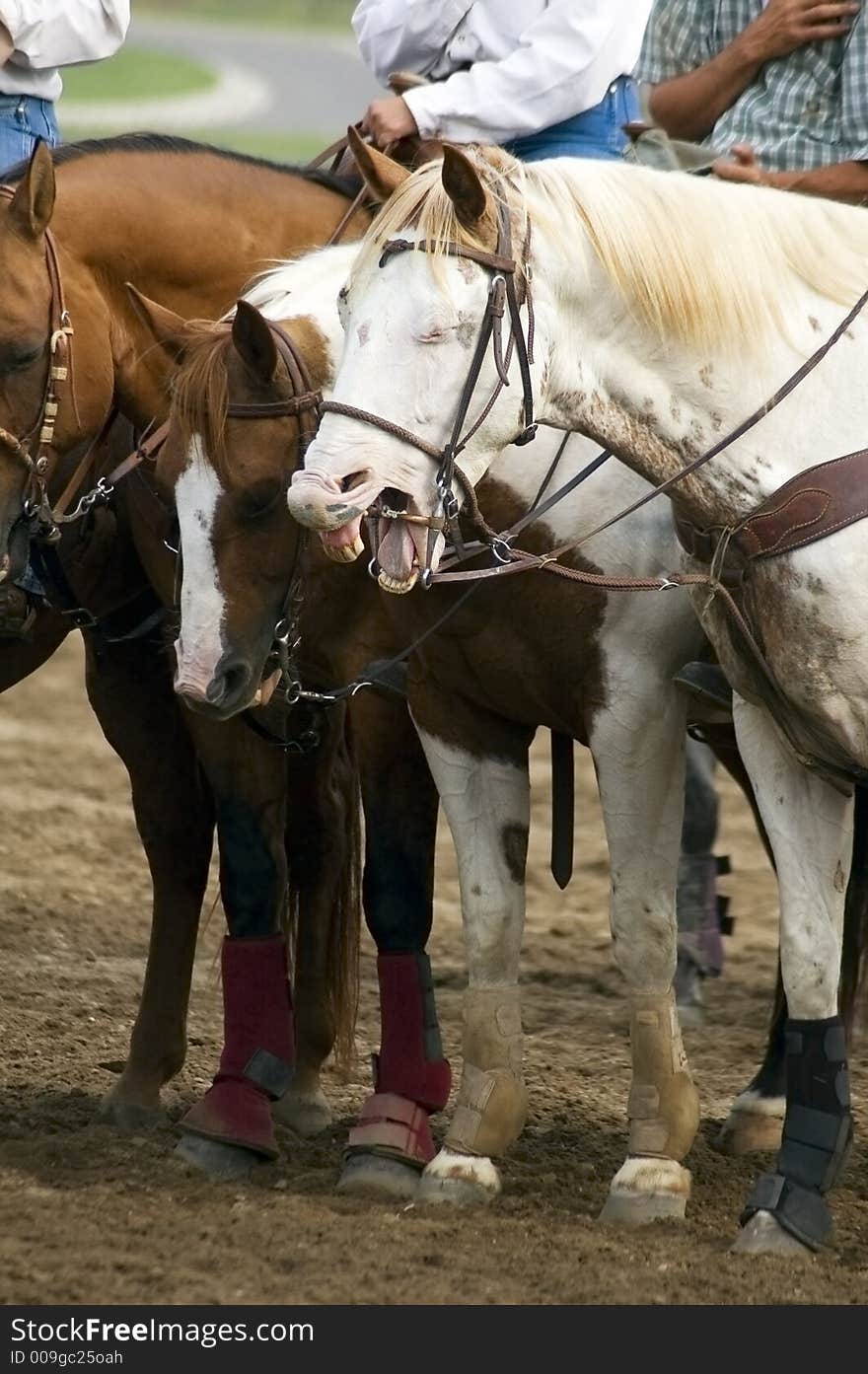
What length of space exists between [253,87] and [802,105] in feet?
60.4

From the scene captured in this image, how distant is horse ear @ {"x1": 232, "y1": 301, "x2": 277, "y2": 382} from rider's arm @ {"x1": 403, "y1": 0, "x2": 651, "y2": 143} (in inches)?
31.9

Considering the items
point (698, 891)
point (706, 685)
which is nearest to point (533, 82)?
point (706, 685)

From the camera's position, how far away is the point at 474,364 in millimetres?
3158

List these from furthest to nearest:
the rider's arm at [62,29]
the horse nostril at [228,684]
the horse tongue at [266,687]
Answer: the rider's arm at [62,29]
the horse tongue at [266,687]
the horse nostril at [228,684]

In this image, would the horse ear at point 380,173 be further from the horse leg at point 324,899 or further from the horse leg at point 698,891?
the horse leg at point 698,891

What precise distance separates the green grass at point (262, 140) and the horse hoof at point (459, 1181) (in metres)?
13.4

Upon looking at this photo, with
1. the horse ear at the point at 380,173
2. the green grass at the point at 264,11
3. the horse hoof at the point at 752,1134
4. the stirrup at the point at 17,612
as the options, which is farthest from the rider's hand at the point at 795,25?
the green grass at the point at 264,11

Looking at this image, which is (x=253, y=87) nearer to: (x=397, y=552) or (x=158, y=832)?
(x=158, y=832)

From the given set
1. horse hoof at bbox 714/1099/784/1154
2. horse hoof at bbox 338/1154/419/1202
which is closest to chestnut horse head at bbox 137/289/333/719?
horse hoof at bbox 338/1154/419/1202

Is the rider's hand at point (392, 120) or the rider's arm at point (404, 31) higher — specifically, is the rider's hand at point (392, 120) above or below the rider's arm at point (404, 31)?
below

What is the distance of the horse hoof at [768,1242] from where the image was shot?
11.6ft

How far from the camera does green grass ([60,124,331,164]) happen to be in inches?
665

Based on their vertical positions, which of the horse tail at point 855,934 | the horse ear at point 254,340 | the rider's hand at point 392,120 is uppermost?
the rider's hand at point 392,120

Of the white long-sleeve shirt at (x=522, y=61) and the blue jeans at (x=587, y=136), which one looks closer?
the white long-sleeve shirt at (x=522, y=61)
